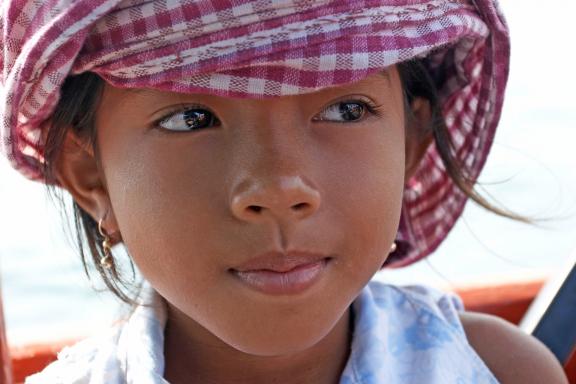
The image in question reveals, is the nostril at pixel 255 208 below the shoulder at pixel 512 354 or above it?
above

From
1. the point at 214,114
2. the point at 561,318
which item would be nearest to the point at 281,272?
the point at 214,114

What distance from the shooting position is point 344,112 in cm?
138

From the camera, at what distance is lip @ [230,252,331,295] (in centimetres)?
127

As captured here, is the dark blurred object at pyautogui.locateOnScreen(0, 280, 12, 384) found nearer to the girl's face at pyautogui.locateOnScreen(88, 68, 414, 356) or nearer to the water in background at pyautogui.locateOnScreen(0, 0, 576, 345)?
the girl's face at pyautogui.locateOnScreen(88, 68, 414, 356)

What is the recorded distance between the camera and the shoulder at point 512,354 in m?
1.63

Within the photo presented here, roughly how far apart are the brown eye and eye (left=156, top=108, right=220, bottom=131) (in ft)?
0.48

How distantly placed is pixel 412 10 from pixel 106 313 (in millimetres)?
3143

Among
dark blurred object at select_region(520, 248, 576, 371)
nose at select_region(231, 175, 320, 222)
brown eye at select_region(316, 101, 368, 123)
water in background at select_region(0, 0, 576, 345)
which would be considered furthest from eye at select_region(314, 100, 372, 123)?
water in background at select_region(0, 0, 576, 345)

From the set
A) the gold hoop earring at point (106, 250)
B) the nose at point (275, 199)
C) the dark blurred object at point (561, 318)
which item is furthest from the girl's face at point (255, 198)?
the dark blurred object at point (561, 318)

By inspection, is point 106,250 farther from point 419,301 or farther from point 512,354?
point 512,354

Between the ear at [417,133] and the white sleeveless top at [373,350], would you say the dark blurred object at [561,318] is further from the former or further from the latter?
the ear at [417,133]

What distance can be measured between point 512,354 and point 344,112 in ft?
1.86

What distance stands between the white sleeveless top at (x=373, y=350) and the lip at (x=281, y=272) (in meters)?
0.29

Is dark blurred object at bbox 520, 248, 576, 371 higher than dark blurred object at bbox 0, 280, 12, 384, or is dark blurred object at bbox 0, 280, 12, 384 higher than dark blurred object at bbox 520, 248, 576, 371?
dark blurred object at bbox 520, 248, 576, 371
